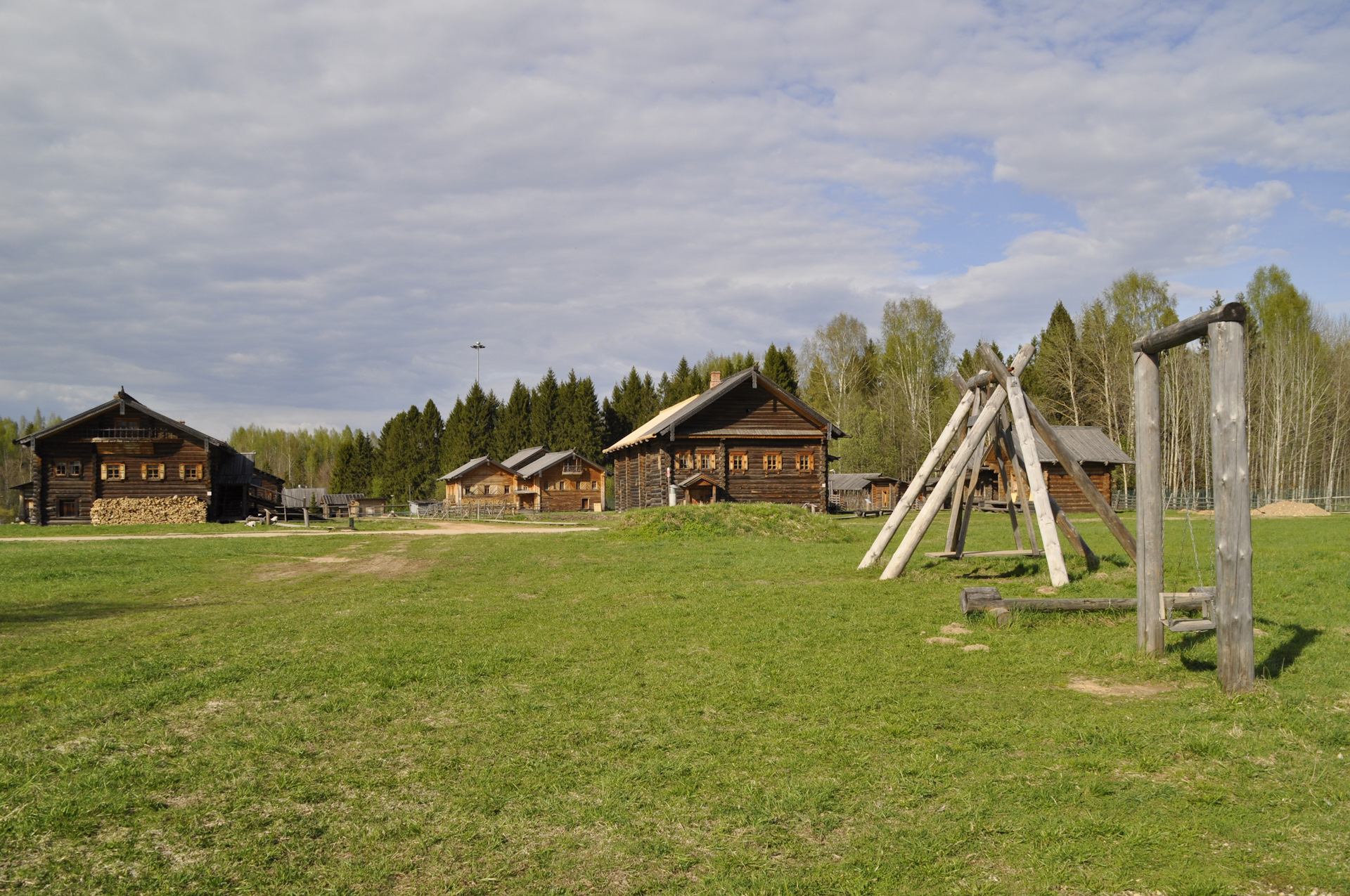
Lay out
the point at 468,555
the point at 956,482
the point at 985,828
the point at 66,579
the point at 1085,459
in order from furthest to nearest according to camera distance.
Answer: the point at 1085,459 → the point at 468,555 → the point at 66,579 → the point at 956,482 → the point at 985,828

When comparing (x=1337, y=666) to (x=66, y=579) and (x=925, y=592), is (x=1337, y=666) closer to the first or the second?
(x=925, y=592)

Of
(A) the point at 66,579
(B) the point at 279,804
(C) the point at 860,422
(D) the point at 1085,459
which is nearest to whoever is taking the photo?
(B) the point at 279,804

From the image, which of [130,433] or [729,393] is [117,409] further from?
[729,393]

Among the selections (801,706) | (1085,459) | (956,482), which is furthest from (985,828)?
(1085,459)

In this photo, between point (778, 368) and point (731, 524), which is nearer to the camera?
point (731, 524)

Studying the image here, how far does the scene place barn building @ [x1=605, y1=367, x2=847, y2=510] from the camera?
42938mm

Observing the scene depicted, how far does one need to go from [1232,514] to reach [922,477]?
310 inches

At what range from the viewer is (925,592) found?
1370cm

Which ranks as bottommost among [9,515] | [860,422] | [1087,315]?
[9,515]

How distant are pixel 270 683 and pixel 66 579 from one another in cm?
1302

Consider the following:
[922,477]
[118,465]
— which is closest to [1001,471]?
[922,477]

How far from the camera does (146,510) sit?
156 feet

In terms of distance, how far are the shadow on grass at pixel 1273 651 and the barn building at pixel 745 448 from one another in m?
32.7

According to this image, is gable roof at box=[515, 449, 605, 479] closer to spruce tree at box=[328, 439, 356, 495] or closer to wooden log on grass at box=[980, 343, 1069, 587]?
spruce tree at box=[328, 439, 356, 495]
